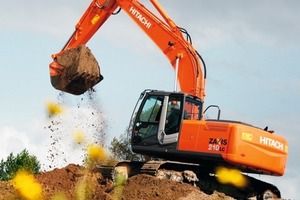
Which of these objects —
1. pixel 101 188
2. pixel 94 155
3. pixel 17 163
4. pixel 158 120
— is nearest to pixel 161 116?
pixel 158 120

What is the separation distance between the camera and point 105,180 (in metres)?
16.9

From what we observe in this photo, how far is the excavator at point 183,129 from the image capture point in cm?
1558

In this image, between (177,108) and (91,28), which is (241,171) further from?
(91,28)

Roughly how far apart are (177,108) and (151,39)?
2.72 m

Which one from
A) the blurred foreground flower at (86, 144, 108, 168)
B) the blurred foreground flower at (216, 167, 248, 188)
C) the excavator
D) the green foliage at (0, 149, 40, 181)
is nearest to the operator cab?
the excavator

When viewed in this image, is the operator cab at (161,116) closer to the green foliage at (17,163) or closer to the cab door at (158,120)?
the cab door at (158,120)

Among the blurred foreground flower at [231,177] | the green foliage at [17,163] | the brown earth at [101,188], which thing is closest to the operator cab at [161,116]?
the brown earth at [101,188]

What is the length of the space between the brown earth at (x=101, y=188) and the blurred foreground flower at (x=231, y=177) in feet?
2.86

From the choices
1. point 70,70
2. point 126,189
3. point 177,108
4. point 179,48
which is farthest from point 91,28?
point 126,189

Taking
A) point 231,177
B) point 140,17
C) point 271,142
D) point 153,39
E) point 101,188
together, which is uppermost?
point 140,17

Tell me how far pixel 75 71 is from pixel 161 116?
3.01 meters

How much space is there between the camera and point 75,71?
57.3 feet

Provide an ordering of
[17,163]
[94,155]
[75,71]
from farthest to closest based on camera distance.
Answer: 1. [17,163]
2. [94,155]
3. [75,71]

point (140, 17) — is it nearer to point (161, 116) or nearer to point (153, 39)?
point (153, 39)
